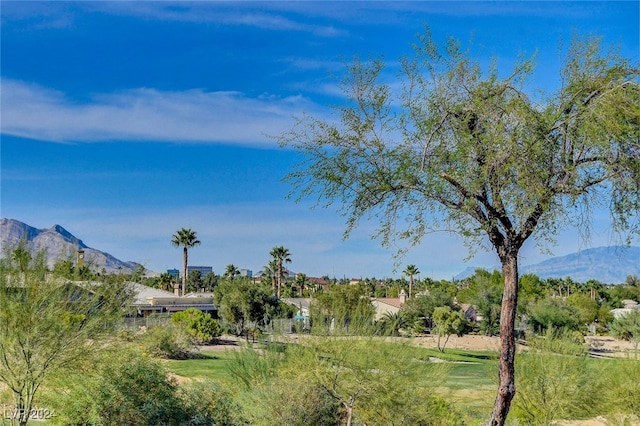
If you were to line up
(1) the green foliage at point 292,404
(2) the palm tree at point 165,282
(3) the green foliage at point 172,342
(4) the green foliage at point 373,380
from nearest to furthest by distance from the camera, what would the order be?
(1) the green foliage at point 292,404 < (4) the green foliage at point 373,380 < (3) the green foliage at point 172,342 < (2) the palm tree at point 165,282

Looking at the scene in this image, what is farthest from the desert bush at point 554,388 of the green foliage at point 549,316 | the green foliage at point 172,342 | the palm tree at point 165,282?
the palm tree at point 165,282

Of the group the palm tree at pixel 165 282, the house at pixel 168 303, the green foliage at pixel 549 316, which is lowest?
the green foliage at pixel 549 316

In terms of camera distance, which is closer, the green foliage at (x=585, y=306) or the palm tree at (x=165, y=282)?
the green foliage at (x=585, y=306)

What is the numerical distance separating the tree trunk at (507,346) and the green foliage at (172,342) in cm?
3548

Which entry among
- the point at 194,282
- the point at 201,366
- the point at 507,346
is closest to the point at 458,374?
the point at 201,366

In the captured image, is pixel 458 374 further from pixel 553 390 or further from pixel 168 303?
pixel 168 303

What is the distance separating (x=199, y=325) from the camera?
176 ft

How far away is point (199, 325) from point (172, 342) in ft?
28.5

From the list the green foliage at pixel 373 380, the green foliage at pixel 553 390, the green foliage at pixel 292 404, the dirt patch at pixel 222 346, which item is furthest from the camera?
the dirt patch at pixel 222 346

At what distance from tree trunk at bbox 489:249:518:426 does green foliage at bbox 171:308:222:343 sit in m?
45.1

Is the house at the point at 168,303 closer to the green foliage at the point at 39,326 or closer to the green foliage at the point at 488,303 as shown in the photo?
the green foliage at the point at 488,303

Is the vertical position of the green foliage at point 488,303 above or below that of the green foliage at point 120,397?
above

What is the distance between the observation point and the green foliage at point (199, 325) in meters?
53.1

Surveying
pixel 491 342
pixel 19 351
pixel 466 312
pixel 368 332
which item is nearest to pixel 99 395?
pixel 19 351
